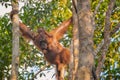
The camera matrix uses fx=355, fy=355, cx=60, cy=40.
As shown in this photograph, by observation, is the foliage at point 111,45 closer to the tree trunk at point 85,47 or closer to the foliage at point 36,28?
the foliage at point 36,28

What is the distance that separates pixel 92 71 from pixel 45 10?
407cm

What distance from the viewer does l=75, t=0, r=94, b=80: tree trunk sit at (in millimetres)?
2754

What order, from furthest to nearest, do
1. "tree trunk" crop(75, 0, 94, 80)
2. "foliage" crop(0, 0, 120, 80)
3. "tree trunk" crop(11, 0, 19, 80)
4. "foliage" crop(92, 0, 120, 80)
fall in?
"foliage" crop(92, 0, 120, 80), "foliage" crop(0, 0, 120, 80), "tree trunk" crop(11, 0, 19, 80), "tree trunk" crop(75, 0, 94, 80)

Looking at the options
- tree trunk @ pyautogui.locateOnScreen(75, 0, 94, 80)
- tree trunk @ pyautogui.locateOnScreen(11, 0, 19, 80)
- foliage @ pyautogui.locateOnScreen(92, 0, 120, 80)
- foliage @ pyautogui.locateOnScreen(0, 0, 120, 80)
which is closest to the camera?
tree trunk @ pyautogui.locateOnScreen(75, 0, 94, 80)

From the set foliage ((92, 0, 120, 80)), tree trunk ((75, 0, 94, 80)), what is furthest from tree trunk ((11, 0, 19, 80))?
foliage ((92, 0, 120, 80))

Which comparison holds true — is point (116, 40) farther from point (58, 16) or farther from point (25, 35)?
point (25, 35)

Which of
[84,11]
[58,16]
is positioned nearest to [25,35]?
[58,16]

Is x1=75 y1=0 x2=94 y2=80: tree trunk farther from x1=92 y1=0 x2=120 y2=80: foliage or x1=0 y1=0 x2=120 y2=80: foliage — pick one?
x1=92 y1=0 x2=120 y2=80: foliage

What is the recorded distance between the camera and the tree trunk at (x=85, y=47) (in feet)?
9.04

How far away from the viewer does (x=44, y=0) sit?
21.7 feet

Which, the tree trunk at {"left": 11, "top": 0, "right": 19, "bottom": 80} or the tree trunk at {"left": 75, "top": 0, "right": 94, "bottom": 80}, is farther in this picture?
the tree trunk at {"left": 11, "top": 0, "right": 19, "bottom": 80}

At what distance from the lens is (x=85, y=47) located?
2.79m

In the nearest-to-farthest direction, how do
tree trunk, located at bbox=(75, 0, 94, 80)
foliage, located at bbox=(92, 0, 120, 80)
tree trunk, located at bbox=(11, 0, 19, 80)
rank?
tree trunk, located at bbox=(75, 0, 94, 80)
tree trunk, located at bbox=(11, 0, 19, 80)
foliage, located at bbox=(92, 0, 120, 80)

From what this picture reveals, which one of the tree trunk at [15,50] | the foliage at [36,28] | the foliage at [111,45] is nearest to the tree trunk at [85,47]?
the tree trunk at [15,50]
